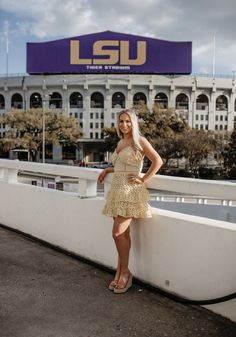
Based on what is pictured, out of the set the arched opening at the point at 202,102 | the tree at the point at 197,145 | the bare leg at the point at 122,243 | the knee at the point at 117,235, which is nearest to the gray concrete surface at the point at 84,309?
the bare leg at the point at 122,243

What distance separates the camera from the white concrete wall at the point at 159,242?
3.25 m

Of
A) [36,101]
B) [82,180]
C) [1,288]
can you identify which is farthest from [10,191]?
[36,101]

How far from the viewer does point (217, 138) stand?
163 ft

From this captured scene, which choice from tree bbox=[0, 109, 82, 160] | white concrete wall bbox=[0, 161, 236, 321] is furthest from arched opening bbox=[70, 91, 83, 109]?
white concrete wall bbox=[0, 161, 236, 321]

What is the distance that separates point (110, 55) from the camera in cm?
7744

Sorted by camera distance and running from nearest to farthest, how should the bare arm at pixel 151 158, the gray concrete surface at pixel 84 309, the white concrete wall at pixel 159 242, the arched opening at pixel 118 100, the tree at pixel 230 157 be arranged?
the gray concrete surface at pixel 84 309, the white concrete wall at pixel 159 242, the bare arm at pixel 151 158, the tree at pixel 230 157, the arched opening at pixel 118 100

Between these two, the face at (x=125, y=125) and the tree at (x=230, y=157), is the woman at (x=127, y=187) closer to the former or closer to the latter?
the face at (x=125, y=125)

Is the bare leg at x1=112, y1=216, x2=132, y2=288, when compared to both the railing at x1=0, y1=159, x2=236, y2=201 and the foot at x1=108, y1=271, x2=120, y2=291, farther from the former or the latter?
the railing at x1=0, y1=159, x2=236, y2=201

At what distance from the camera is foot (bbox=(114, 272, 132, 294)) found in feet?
12.3

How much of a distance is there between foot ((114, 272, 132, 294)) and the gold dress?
2.04ft

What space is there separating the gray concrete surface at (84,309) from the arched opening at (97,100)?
7929cm

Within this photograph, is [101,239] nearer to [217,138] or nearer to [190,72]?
[217,138]

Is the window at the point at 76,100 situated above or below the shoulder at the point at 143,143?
above

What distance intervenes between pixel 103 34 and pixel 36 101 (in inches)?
780
